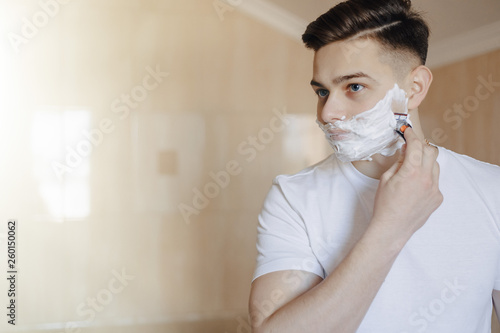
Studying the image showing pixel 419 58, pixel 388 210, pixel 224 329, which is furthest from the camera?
pixel 224 329

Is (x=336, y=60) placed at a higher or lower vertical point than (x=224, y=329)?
higher

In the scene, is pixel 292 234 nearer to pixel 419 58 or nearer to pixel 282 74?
pixel 419 58

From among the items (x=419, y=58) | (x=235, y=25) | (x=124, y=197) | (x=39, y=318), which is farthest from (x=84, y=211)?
(x=419, y=58)

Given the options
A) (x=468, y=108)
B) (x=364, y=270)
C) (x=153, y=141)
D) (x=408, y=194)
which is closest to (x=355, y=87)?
(x=408, y=194)

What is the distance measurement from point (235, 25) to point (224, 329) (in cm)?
124

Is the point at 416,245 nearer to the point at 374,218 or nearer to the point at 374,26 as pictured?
the point at 374,218

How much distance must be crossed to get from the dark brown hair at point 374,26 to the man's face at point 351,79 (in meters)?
0.03

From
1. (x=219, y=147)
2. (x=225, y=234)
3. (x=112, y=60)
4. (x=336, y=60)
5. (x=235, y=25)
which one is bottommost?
(x=225, y=234)

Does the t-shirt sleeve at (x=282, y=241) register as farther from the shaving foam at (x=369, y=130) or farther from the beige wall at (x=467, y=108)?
the beige wall at (x=467, y=108)

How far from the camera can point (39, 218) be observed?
195cm

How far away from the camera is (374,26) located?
1.07 meters

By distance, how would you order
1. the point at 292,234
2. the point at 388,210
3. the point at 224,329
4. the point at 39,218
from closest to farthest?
the point at 388,210 → the point at 292,234 → the point at 39,218 → the point at 224,329

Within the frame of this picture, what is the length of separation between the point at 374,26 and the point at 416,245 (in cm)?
45

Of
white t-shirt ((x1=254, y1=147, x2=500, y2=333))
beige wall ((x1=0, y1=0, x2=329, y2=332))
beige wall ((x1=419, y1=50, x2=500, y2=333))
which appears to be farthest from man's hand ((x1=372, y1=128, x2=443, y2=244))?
beige wall ((x1=0, y1=0, x2=329, y2=332))
